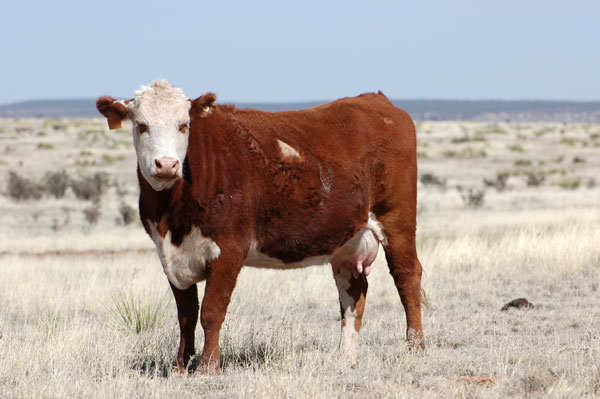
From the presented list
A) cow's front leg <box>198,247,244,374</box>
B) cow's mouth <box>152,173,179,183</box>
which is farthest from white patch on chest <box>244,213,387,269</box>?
cow's mouth <box>152,173,179,183</box>

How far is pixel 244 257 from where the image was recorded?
20.2ft

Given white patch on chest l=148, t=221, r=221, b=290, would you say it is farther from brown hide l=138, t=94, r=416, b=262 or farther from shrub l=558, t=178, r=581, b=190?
shrub l=558, t=178, r=581, b=190

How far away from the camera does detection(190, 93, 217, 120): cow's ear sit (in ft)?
20.0

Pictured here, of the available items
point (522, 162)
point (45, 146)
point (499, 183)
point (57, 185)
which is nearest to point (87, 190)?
point (57, 185)

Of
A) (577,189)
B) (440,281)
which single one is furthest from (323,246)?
(577,189)

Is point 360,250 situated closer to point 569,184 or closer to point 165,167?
point 165,167

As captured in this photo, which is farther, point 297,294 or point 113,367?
point 297,294

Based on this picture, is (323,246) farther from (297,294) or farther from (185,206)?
(297,294)

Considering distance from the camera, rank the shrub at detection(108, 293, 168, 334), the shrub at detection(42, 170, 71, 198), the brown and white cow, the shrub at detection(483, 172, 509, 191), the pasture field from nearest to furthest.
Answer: the pasture field < the brown and white cow < the shrub at detection(108, 293, 168, 334) < the shrub at detection(42, 170, 71, 198) < the shrub at detection(483, 172, 509, 191)

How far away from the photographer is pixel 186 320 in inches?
256

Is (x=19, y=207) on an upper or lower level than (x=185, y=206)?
lower

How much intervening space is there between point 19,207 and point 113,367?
2326cm

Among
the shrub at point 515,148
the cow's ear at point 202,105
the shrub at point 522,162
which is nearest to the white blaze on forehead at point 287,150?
the cow's ear at point 202,105

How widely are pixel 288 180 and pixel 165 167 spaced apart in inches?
46.7
